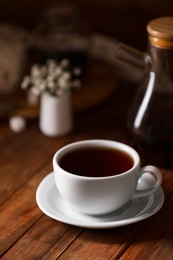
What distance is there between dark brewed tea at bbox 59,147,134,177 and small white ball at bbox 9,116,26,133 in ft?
1.04

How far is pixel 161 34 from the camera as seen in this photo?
1001mm

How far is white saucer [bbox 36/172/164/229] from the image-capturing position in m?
0.91

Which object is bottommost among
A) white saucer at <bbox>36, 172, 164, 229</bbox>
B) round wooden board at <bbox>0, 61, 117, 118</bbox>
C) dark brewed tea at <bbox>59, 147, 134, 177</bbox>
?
round wooden board at <bbox>0, 61, 117, 118</bbox>

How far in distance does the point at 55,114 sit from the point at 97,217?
35 centimetres

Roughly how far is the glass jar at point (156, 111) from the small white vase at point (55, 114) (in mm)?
188

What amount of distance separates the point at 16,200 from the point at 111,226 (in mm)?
209

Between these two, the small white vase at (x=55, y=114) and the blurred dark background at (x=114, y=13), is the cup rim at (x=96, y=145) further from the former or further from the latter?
the blurred dark background at (x=114, y=13)

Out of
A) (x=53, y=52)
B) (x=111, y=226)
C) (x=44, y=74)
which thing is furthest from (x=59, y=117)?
(x=111, y=226)

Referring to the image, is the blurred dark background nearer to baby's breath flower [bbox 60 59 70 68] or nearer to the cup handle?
baby's breath flower [bbox 60 59 70 68]

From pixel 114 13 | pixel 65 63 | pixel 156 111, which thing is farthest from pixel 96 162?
pixel 114 13

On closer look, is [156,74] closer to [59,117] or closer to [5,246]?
[59,117]

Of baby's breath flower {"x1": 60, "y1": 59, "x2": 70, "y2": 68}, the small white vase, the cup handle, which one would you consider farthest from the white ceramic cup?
baby's breath flower {"x1": 60, "y1": 59, "x2": 70, "y2": 68}

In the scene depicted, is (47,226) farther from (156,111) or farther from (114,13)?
(114,13)

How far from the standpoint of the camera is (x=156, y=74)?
1.09m
